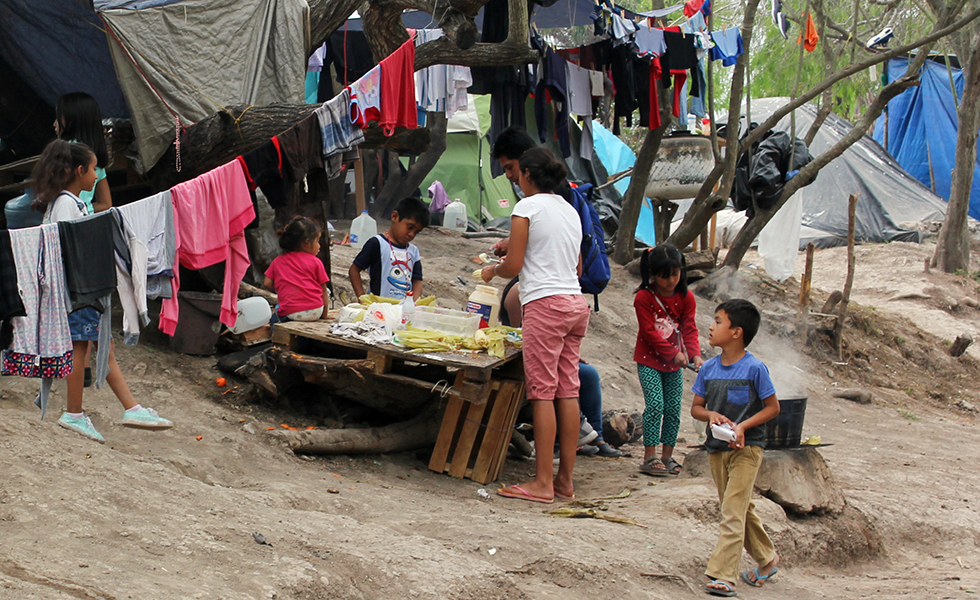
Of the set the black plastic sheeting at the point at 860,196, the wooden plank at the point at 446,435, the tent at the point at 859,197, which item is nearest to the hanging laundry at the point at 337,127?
the wooden plank at the point at 446,435

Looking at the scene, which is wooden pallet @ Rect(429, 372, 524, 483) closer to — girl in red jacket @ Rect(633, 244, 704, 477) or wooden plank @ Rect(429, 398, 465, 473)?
wooden plank @ Rect(429, 398, 465, 473)

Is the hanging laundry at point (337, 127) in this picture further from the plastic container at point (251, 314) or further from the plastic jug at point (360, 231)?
the plastic jug at point (360, 231)

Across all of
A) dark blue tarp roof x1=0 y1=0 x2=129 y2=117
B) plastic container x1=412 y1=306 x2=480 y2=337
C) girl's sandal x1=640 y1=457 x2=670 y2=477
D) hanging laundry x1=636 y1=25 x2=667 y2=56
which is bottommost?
girl's sandal x1=640 y1=457 x2=670 y2=477

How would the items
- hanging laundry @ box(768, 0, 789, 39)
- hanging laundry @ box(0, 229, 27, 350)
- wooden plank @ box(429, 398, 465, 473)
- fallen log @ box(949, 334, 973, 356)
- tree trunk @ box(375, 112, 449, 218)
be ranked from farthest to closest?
tree trunk @ box(375, 112, 449, 218)
fallen log @ box(949, 334, 973, 356)
hanging laundry @ box(768, 0, 789, 39)
wooden plank @ box(429, 398, 465, 473)
hanging laundry @ box(0, 229, 27, 350)

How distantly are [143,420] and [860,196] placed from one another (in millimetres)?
18377

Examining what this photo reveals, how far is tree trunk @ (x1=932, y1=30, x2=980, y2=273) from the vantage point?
49.7 ft

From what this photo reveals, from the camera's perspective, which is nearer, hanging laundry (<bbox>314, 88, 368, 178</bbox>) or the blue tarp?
hanging laundry (<bbox>314, 88, 368, 178</bbox>)

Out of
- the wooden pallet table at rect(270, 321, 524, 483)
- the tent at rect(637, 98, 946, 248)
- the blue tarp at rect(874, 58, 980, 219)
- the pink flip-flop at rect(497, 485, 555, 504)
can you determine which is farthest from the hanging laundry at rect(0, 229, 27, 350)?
the blue tarp at rect(874, 58, 980, 219)

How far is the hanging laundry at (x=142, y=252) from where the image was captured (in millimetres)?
4688

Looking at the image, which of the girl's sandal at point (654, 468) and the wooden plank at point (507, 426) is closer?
the wooden plank at point (507, 426)

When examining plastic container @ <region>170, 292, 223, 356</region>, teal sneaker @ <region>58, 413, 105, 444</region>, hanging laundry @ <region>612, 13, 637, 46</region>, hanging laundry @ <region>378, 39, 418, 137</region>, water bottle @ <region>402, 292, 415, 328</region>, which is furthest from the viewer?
hanging laundry @ <region>612, 13, 637, 46</region>

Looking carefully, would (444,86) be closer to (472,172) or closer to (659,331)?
(659,331)

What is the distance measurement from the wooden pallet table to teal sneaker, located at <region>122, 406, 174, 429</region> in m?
0.82

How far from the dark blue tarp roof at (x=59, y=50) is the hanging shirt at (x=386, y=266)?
266cm
